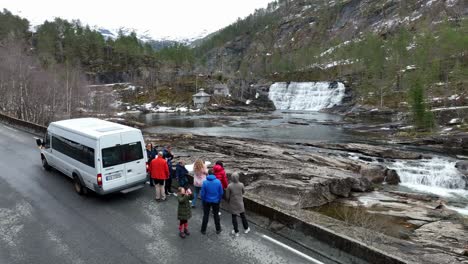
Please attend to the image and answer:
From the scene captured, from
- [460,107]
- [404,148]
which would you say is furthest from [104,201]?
[460,107]

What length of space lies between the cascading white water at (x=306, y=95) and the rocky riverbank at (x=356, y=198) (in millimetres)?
84194

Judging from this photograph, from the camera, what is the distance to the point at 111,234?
12.3m

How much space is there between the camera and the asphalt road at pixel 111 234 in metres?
10.7

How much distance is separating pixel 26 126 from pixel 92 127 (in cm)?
2235

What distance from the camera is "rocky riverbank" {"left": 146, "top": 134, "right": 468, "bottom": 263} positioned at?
1198 cm

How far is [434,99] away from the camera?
7531 cm

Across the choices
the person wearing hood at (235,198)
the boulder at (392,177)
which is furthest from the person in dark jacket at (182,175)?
the boulder at (392,177)

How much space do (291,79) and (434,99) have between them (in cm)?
7029

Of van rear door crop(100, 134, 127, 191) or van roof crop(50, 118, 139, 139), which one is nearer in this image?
van rear door crop(100, 134, 127, 191)

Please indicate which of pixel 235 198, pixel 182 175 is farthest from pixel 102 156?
pixel 235 198

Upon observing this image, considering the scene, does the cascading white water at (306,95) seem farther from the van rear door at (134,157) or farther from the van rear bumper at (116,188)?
the van rear bumper at (116,188)

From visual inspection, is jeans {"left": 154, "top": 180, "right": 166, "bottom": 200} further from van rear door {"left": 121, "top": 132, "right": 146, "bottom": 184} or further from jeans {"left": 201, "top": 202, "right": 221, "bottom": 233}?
jeans {"left": 201, "top": 202, "right": 221, "bottom": 233}

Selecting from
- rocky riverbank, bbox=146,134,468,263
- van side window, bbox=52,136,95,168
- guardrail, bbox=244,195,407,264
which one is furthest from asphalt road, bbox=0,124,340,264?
rocky riverbank, bbox=146,134,468,263

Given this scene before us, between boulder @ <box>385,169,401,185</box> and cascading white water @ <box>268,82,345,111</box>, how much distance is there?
273ft
